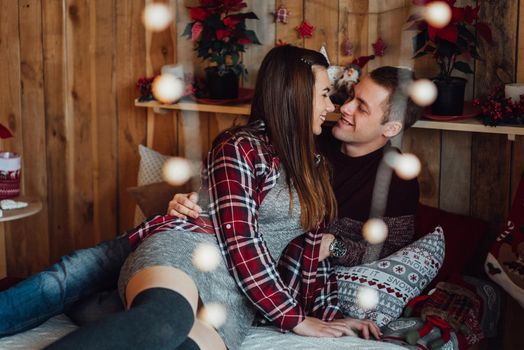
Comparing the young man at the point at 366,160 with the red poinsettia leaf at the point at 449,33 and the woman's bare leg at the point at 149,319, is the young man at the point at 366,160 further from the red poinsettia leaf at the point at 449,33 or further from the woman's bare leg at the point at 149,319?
the woman's bare leg at the point at 149,319

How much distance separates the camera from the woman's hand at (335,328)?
5.43ft

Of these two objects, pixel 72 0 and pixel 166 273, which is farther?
pixel 72 0

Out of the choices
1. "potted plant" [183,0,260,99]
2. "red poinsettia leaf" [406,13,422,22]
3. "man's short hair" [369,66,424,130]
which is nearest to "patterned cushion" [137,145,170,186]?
"potted plant" [183,0,260,99]

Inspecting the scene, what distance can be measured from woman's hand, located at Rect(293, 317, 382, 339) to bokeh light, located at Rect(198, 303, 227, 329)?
17cm

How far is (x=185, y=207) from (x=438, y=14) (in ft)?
2.67

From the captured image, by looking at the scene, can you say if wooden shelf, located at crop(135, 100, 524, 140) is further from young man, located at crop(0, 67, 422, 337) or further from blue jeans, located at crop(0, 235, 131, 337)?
blue jeans, located at crop(0, 235, 131, 337)

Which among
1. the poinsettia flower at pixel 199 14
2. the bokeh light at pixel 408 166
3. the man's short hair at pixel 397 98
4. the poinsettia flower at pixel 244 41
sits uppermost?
the poinsettia flower at pixel 199 14

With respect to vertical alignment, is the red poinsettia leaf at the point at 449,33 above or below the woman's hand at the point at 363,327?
above

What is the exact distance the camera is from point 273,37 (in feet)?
7.59

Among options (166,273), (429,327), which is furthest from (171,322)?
(429,327)

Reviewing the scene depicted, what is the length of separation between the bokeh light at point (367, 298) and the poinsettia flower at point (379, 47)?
0.71m

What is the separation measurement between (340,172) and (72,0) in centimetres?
119

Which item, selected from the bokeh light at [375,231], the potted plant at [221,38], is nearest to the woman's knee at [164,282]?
the bokeh light at [375,231]

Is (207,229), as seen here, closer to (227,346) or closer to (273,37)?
(227,346)
